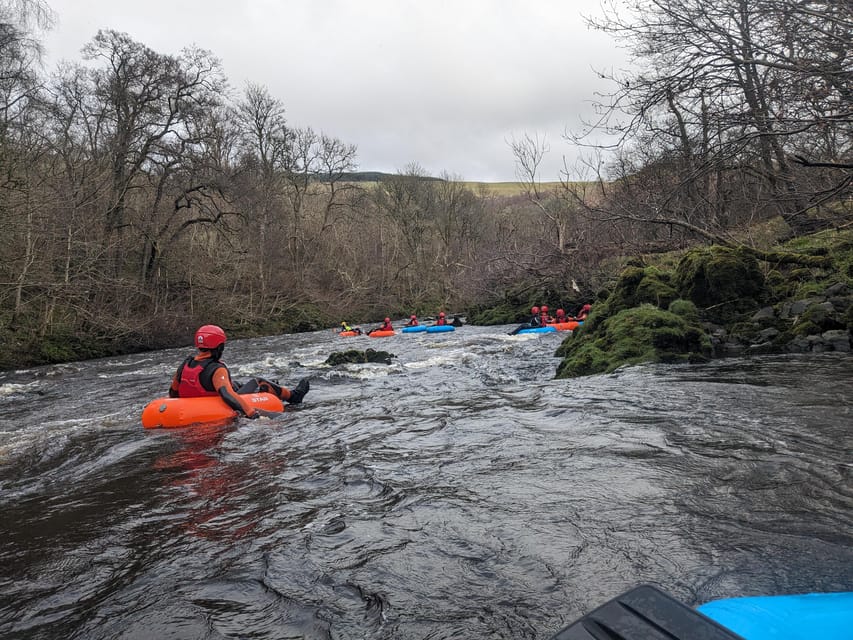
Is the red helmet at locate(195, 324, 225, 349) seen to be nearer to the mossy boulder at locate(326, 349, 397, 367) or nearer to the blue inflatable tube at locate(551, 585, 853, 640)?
the mossy boulder at locate(326, 349, 397, 367)

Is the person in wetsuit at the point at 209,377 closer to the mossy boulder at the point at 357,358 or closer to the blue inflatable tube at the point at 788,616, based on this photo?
the mossy boulder at the point at 357,358

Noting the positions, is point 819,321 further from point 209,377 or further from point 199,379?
point 199,379

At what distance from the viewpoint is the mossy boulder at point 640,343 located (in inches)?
370

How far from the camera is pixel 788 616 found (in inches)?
75.5

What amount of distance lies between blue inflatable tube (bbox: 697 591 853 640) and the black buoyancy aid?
673 centimetres

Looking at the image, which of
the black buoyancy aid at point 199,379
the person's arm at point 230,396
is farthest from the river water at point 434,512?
the black buoyancy aid at point 199,379

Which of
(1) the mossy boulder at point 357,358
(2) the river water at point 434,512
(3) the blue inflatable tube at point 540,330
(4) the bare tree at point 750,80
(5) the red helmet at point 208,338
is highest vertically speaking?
(4) the bare tree at point 750,80

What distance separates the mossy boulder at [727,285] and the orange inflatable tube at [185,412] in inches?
334

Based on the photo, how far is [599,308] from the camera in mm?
12000

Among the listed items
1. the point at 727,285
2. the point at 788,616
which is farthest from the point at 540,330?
the point at 788,616

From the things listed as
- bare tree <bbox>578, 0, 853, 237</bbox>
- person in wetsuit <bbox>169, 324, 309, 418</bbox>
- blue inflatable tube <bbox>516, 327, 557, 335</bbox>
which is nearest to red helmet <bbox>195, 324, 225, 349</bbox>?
person in wetsuit <bbox>169, 324, 309, 418</bbox>

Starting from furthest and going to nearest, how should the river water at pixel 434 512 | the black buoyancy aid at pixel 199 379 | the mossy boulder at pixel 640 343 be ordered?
the mossy boulder at pixel 640 343 → the black buoyancy aid at pixel 199 379 → the river water at pixel 434 512

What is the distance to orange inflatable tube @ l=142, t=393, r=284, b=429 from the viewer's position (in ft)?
23.4

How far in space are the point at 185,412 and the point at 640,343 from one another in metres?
7.27
